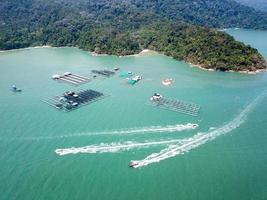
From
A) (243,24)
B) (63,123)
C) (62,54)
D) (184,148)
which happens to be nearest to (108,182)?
(184,148)

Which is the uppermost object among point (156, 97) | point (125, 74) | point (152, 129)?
point (152, 129)

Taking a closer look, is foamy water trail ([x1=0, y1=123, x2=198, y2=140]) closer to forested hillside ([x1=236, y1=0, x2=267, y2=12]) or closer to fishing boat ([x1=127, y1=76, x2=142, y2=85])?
fishing boat ([x1=127, y1=76, x2=142, y2=85])

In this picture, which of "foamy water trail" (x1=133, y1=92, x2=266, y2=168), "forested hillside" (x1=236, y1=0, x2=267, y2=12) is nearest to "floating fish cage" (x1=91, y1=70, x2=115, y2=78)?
"foamy water trail" (x1=133, y1=92, x2=266, y2=168)

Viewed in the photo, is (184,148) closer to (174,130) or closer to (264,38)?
(174,130)

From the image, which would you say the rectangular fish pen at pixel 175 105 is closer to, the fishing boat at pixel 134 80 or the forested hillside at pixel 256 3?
the fishing boat at pixel 134 80

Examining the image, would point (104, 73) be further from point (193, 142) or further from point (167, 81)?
point (193, 142)

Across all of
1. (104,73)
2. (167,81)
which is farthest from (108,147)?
(104,73)

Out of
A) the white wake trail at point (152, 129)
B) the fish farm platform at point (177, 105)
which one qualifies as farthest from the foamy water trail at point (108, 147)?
the fish farm platform at point (177, 105)
